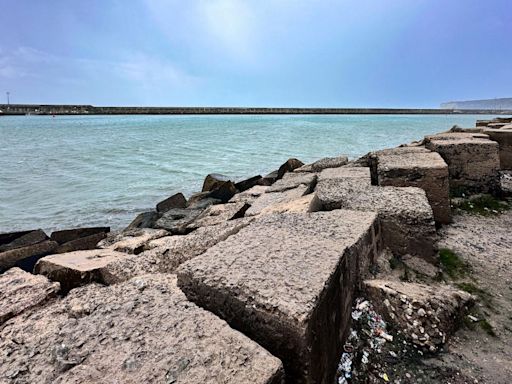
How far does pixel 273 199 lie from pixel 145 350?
12.3 ft

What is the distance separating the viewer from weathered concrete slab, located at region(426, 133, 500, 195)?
3.25 m

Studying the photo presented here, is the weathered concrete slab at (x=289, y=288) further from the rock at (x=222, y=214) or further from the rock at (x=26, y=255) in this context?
the rock at (x=26, y=255)

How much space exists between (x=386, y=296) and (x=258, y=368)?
0.92m

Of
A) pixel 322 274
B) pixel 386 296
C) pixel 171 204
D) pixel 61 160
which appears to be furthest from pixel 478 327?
pixel 61 160

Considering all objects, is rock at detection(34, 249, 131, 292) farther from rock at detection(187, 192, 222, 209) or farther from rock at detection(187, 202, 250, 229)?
rock at detection(187, 192, 222, 209)

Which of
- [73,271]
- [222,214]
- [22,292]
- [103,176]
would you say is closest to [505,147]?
Result: [222,214]

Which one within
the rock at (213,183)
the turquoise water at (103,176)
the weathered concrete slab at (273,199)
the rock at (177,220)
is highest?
the weathered concrete slab at (273,199)

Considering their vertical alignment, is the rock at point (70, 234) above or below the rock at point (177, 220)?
below

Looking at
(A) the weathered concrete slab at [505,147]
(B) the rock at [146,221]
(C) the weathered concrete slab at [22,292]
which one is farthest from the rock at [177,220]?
(A) the weathered concrete slab at [505,147]

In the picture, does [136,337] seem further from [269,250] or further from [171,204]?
[171,204]

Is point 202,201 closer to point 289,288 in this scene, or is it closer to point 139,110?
point 289,288

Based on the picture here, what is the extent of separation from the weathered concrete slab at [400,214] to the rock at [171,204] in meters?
4.67

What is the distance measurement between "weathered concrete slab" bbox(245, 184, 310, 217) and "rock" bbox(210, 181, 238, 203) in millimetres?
1903

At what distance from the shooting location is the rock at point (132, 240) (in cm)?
317
